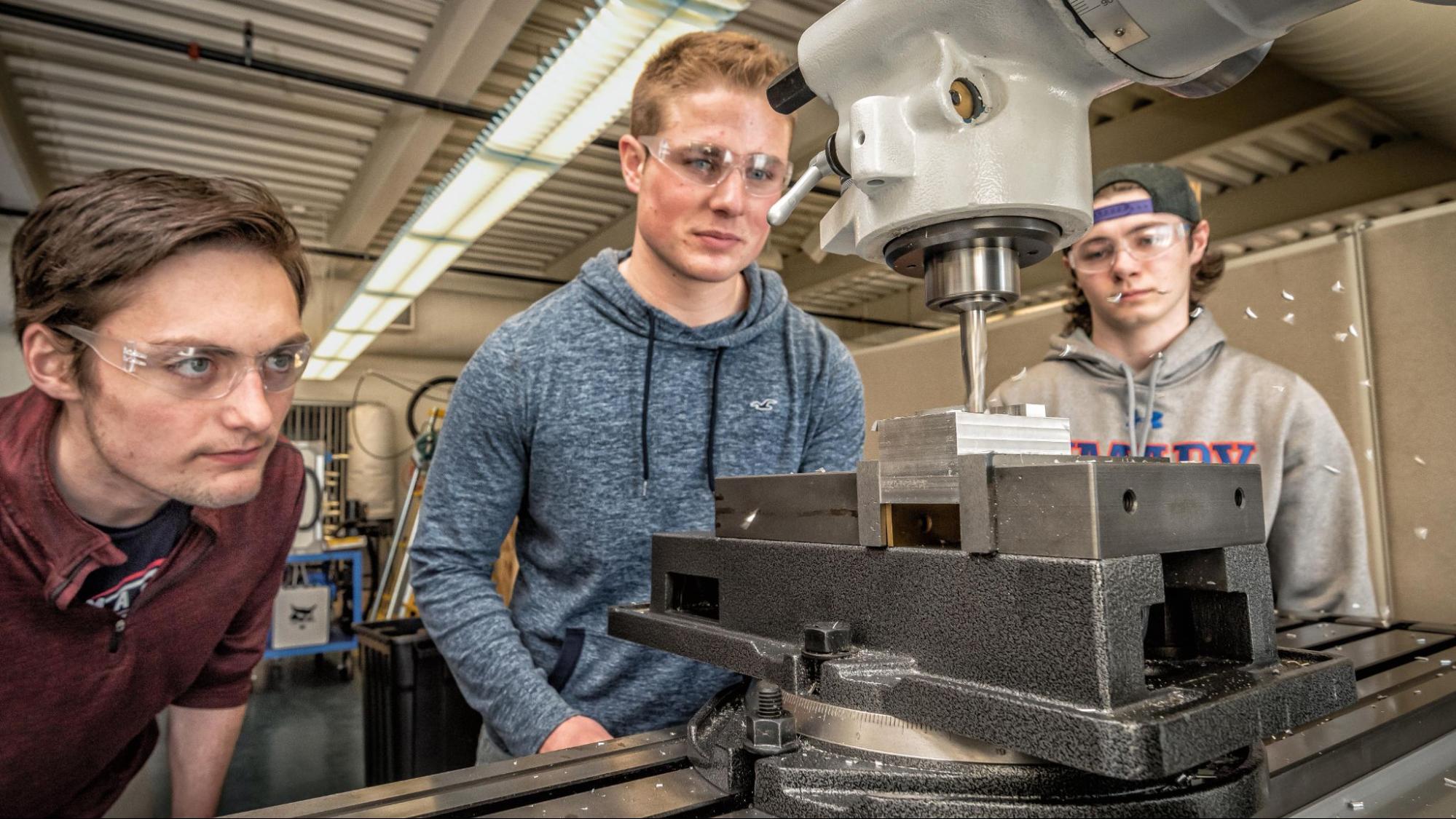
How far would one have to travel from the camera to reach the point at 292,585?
519cm

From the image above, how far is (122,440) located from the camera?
1.14 metres

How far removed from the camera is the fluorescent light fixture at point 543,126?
7.32ft

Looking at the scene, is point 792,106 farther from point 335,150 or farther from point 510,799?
point 335,150

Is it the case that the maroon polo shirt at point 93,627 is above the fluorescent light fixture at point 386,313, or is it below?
below

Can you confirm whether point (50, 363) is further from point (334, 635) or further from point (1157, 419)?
point (334, 635)

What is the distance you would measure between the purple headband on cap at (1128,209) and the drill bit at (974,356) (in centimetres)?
122

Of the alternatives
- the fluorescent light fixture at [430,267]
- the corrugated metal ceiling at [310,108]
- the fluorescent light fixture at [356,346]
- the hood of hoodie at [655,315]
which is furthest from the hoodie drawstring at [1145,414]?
the fluorescent light fixture at [356,346]

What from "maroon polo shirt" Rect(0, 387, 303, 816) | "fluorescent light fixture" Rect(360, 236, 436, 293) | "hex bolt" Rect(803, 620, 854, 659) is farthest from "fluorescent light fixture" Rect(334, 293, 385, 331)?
"hex bolt" Rect(803, 620, 854, 659)

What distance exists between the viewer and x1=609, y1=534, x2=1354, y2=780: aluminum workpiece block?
42 centimetres

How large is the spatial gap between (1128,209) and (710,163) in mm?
992

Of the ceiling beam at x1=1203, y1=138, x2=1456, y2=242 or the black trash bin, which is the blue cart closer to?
the black trash bin

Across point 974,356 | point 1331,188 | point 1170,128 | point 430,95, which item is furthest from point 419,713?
point 1331,188

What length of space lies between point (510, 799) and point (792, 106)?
58 cm

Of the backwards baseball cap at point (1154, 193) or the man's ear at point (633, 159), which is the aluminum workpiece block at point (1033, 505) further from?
the backwards baseball cap at point (1154, 193)
